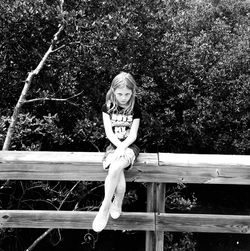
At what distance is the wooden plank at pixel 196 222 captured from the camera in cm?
237

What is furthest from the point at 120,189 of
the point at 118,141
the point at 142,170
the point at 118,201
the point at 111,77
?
the point at 111,77

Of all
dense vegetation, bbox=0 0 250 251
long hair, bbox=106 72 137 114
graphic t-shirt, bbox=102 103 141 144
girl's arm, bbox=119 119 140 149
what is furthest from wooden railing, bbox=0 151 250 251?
dense vegetation, bbox=0 0 250 251

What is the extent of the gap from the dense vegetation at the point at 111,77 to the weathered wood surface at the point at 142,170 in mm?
2186

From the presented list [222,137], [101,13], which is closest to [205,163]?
[101,13]

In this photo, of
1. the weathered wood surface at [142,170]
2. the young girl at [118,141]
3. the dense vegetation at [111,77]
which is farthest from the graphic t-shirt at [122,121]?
the dense vegetation at [111,77]

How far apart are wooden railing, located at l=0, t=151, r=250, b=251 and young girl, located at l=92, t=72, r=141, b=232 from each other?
6cm

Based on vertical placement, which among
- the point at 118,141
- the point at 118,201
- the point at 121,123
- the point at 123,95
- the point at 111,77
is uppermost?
the point at 111,77

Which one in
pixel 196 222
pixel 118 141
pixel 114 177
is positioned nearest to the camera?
pixel 114 177

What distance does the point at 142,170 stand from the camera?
232 cm

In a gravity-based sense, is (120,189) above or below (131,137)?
below

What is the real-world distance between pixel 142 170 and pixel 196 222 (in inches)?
17.4

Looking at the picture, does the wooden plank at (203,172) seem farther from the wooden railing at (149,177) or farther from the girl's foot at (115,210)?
the girl's foot at (115,210)

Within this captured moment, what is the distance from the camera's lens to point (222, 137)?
317 inches

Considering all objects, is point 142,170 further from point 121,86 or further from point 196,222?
point 121,86
